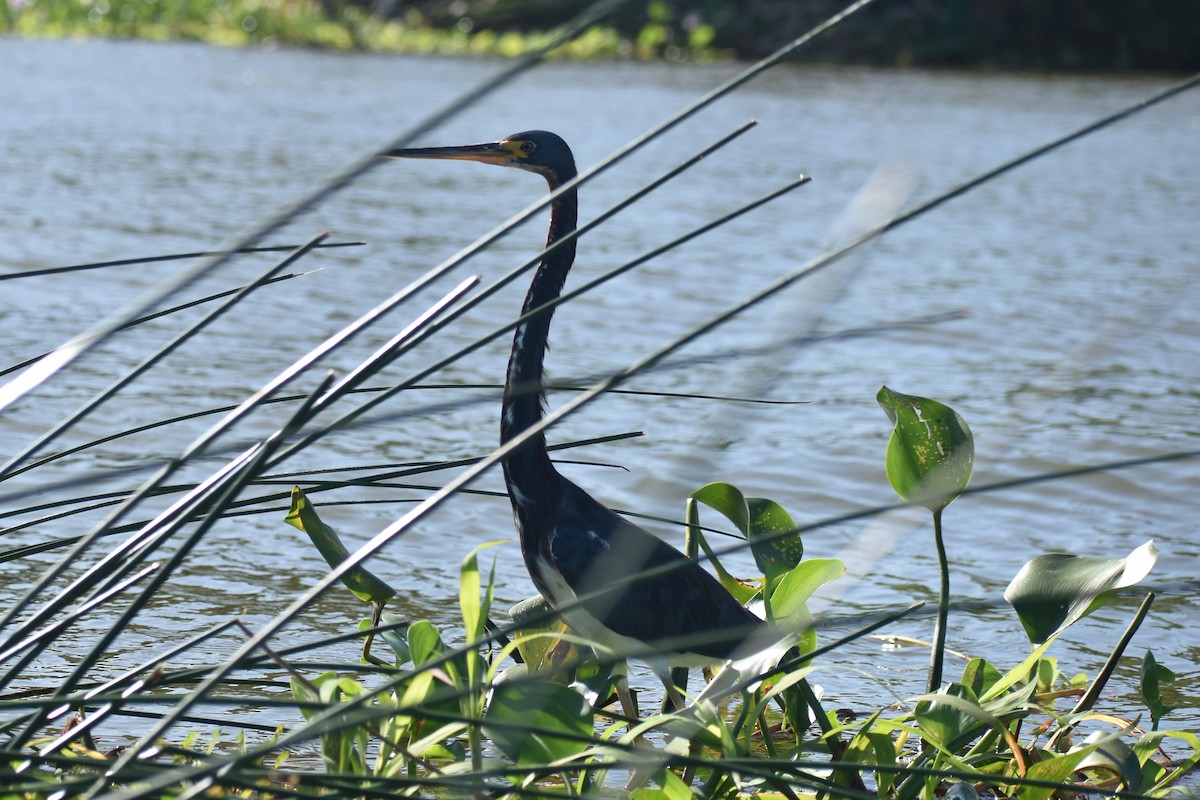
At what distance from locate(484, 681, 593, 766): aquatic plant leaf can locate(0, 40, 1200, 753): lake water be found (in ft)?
1.13

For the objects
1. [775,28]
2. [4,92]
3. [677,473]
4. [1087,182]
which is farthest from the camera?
[775,28]

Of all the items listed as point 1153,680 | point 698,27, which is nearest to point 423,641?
point 1153,680

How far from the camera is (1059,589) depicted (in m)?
2.18

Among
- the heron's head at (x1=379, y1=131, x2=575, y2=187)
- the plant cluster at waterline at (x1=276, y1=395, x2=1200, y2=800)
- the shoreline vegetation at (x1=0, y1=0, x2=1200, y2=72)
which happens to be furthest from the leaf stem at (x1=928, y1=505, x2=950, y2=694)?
the shoreline vegetation at (x1=0, y1=0, x2=1200, y2=72)

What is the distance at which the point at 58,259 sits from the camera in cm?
584

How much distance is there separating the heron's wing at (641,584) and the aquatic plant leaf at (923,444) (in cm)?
34

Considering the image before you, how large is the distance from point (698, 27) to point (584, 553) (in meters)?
17.9

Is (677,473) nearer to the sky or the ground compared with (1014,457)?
nearer to the sky

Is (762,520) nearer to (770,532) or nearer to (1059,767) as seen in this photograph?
(770,532)

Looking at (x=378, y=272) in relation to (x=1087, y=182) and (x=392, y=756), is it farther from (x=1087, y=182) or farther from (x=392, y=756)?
(x=1087, y=182)

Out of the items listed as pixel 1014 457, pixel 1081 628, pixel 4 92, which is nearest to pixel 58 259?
pixel 1014 457

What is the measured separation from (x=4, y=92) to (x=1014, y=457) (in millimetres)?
9257

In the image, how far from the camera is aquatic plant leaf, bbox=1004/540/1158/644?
214 centimetres

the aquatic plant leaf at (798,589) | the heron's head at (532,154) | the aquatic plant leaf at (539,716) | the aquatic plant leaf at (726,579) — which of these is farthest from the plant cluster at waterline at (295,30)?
the aquatic plant leaf at (539,716)
